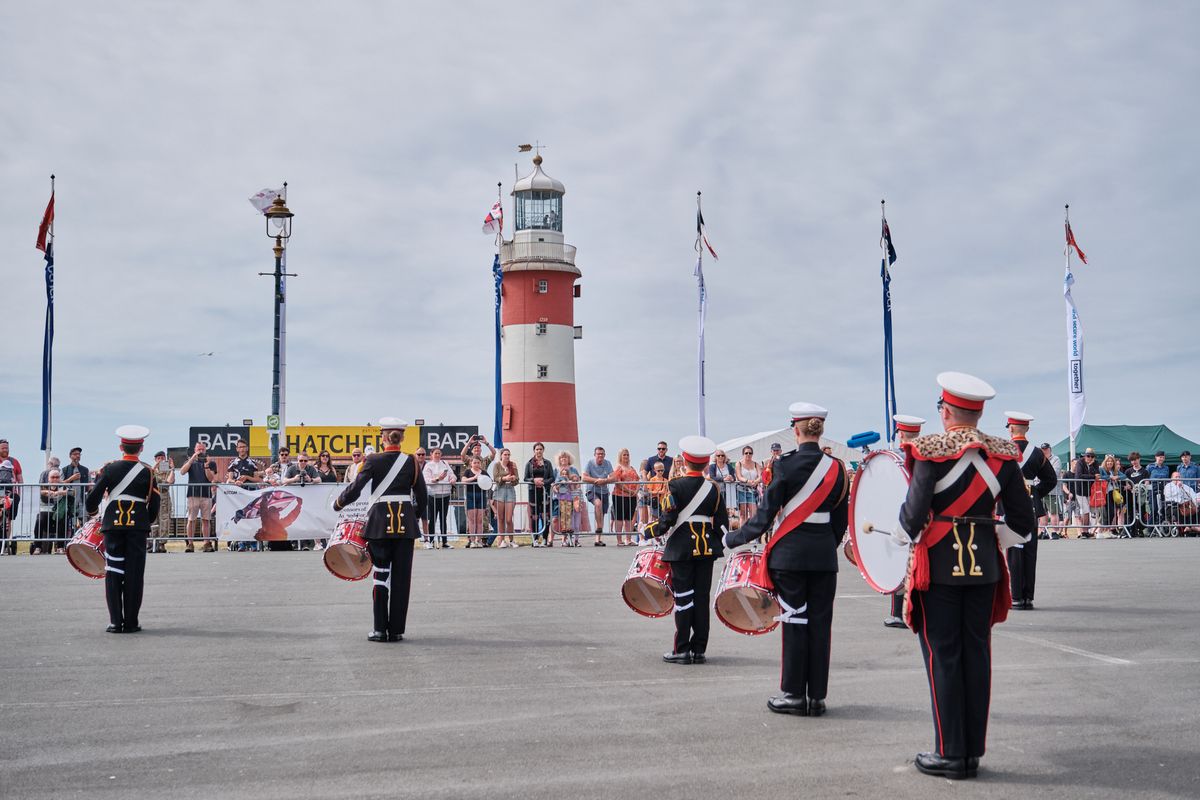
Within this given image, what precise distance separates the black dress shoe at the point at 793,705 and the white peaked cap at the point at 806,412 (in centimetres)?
187

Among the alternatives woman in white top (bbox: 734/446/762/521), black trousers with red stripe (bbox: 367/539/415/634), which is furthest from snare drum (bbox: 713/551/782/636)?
woman in white top (bbox: 734/446/762/521)

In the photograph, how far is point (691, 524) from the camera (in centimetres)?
994

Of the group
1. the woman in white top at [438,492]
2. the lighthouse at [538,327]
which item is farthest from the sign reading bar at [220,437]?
the woman in white top at [438,492]

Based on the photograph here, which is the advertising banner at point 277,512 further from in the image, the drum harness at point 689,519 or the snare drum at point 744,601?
the snare drum at point 744,601

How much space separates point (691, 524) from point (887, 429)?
2516 cm

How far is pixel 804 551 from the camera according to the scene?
26.1ft

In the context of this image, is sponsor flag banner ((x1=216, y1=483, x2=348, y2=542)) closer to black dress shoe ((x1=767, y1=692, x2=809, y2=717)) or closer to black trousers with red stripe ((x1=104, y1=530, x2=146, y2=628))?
black trousers with red stripe ((x1=104, y1=530, x2=146, y2=628))

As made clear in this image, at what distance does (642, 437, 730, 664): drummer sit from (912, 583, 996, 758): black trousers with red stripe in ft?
11.9

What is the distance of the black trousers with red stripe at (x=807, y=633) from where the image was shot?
772cm

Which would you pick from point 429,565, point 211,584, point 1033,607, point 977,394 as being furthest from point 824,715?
point 429,565

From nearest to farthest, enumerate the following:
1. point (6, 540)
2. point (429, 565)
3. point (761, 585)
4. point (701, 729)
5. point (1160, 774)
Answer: point (1160, 774), point (701, 729), point (761, 585), point (429, 565), point (6, 540)

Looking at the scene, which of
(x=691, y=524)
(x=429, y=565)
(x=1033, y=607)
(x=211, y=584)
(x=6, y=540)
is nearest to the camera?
(x=691, y=524)

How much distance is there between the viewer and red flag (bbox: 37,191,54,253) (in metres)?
31.3

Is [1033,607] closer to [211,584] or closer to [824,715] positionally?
[824,715]
